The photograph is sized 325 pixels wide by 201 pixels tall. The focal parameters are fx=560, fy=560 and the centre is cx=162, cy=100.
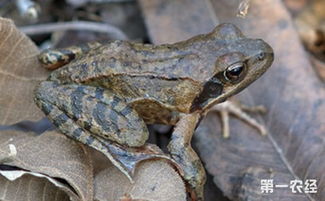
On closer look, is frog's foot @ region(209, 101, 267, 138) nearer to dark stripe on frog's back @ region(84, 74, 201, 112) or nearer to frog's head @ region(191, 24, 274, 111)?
frog's head @ region(191, 24, 274, 111)

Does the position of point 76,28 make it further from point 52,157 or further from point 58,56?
point 52,157

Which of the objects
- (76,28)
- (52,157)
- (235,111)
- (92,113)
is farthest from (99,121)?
(76,28)

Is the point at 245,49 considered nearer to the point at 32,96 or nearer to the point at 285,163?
the point at 285,163

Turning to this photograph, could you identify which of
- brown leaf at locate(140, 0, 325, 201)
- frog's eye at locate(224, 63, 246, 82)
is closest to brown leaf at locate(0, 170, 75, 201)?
brown leaf at locate(140, 0, 325, 201)

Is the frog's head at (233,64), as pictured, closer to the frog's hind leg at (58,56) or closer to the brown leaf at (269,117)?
the brown leaf at (269,117)

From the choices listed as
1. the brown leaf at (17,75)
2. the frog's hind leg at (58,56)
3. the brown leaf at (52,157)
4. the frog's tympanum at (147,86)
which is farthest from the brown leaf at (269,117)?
the brown leaf at (17,75)
